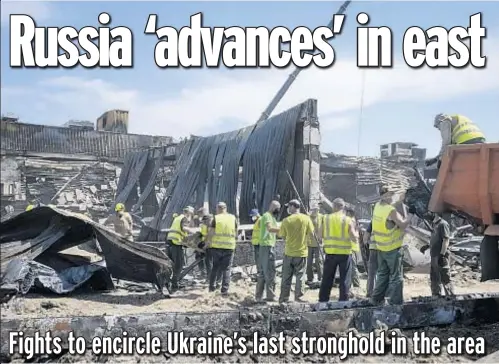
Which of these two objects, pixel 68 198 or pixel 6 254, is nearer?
pixel 6 254

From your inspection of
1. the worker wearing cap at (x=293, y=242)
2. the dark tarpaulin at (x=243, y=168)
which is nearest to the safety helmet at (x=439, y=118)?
the worker wearing cap at (x=293, y=242)

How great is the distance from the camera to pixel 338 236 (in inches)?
314

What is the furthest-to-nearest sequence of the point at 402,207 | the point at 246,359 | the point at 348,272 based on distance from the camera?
the point at 348,272, the point at 402,207, the point at 246,359

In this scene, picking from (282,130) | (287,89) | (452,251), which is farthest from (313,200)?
(287,89)

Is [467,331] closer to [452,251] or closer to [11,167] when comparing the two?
[452,251]

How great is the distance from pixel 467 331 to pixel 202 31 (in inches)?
212

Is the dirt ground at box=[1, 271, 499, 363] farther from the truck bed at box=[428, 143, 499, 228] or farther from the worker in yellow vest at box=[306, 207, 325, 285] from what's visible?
the truck bed at box=[428, 143, 499, 228]

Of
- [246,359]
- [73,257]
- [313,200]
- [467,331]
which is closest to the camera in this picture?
[246,359]

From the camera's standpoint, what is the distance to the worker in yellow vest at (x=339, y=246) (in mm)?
7961

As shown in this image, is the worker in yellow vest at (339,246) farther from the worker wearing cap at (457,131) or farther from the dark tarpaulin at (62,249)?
the dark tarpaulin at (62,249)

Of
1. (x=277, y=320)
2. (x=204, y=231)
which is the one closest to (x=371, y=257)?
(x=204, y=231)

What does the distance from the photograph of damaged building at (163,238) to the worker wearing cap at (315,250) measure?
3.19ft

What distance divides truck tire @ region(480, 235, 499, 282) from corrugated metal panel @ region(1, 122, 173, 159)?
891 inches

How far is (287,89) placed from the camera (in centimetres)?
2783
